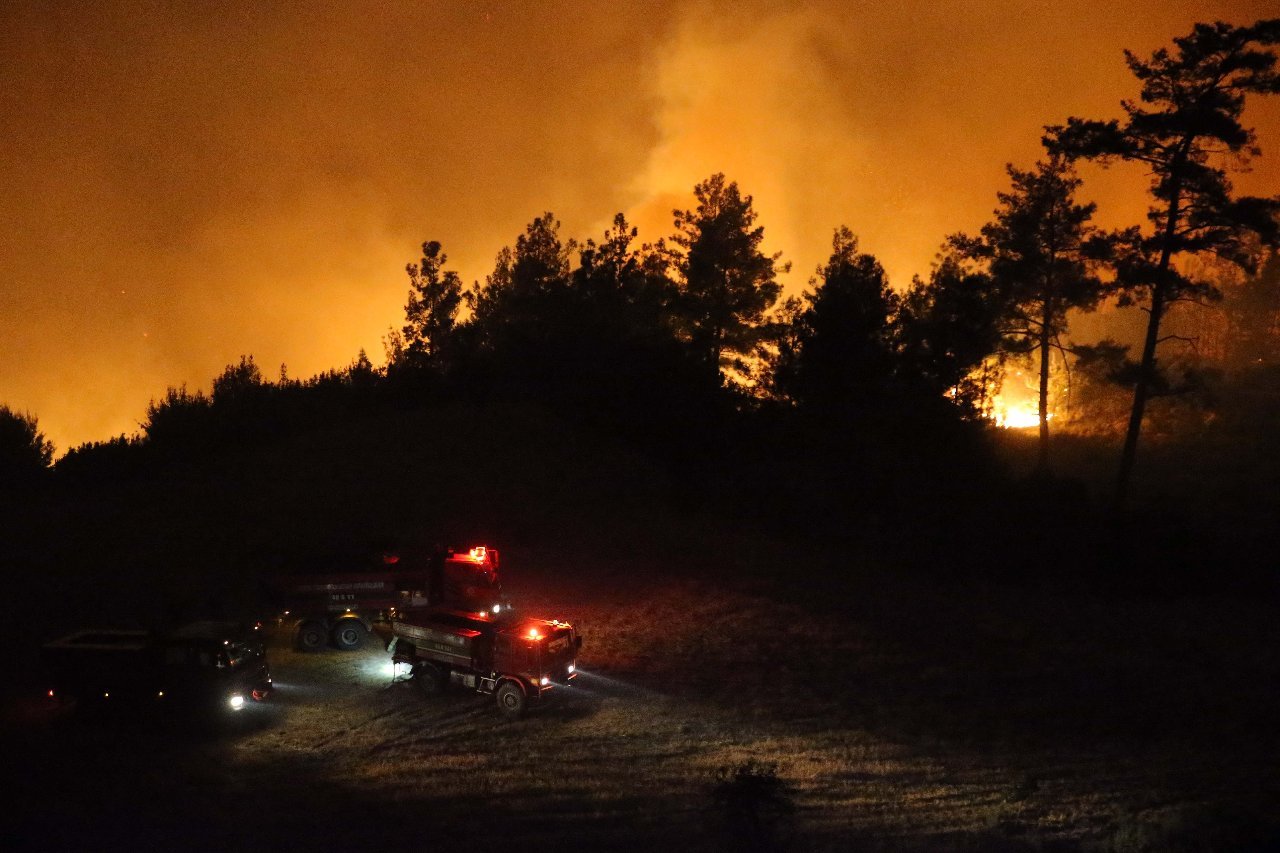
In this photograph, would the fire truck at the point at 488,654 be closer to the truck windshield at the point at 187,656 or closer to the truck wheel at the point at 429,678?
the truck wheel at the point at 429,678

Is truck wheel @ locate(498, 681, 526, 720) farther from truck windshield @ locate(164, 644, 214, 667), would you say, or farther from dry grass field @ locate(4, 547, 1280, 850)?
truck windshield @ locate(164, 644, 214, 667)

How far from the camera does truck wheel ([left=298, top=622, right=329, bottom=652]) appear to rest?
27.4 m

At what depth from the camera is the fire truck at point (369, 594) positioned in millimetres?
27078

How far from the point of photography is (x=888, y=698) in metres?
22.3

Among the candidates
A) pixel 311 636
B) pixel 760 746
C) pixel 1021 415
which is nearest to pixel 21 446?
pixel 311 636

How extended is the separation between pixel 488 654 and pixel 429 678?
1.92 meters

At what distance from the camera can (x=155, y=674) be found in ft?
69.9

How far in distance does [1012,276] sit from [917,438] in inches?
360

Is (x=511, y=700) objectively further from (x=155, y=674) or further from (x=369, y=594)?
(x=155, y=674)

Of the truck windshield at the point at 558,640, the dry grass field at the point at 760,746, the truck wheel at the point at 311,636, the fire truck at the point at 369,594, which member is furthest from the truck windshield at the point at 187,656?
the truck windshield at the point at 558,640

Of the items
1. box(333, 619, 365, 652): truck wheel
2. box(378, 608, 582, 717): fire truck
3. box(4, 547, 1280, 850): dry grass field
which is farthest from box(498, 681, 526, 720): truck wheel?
box(333, 619, 365, 652): truck wheel

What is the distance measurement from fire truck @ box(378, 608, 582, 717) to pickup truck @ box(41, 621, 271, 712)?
→ 3.69 metres

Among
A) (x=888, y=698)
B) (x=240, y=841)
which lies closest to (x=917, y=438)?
(x=888, y=698)

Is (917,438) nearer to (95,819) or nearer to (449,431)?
(449,431)
